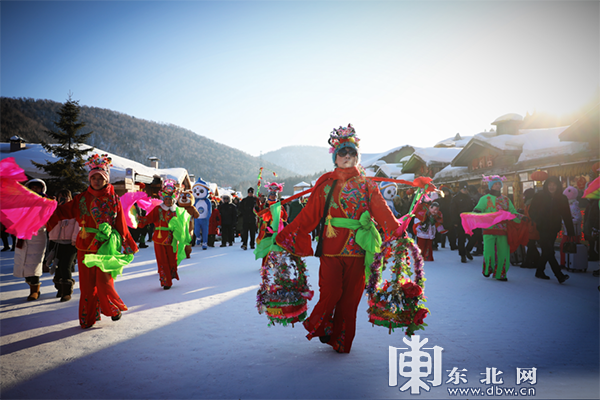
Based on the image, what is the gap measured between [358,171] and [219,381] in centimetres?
237

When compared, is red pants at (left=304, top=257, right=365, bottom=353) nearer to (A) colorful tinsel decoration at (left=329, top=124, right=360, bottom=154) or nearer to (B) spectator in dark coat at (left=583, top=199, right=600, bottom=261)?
(A) colorful tinsel decoration at (left=329, top=124, right=360, bottom=154)

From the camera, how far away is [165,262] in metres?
6.29

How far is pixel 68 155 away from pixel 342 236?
20.2 meters

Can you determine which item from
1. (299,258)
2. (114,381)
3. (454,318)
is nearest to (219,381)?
(114,381)

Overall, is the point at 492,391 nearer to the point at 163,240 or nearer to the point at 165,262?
the point at 165,262

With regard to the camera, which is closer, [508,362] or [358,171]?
[508,362]

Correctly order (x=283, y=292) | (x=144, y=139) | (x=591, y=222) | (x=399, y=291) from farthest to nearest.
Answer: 1. (x=144, y=139)
2. (x=591, y=222)
3. (x=283, y=292)
4. (x=399, y=291)

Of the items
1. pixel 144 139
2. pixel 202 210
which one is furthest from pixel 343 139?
pixel 144 139

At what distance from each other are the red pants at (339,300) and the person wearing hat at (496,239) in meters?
4.59

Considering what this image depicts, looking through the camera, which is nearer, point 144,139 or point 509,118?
point 509,118

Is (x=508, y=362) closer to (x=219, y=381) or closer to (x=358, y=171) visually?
(x=358, y=171)

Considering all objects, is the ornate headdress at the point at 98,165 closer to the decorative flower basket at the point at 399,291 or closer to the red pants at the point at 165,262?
the red pants at the point at 165,262

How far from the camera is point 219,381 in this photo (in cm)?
276

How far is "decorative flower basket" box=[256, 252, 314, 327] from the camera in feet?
9.99
